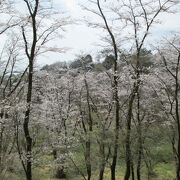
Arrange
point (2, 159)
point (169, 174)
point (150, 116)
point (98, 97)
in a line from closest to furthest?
point (2, 159), point (150, 116), point (98, 97), point (169, 174)

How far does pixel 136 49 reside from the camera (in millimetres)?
21828

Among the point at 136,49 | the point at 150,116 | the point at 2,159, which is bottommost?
the point at 2,159

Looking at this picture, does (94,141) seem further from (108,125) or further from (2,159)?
(2,159)

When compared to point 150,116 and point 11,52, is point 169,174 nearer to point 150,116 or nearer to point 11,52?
point 150,116

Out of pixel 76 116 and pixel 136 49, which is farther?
pixel 76 116

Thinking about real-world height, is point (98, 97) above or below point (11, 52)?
below

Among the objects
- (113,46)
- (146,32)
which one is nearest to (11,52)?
(113,46)

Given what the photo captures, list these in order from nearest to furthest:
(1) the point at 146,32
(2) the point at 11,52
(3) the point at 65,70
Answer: (1) the point at 146,32
(2) the point at 11,52
(3) the point at 65,70

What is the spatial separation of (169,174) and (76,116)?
10.4m

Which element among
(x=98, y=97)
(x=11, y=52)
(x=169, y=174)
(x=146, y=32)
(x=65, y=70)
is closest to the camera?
(x=146, y=32)

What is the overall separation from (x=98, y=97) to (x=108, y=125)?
7.87 m

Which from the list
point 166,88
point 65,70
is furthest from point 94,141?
point 65,70

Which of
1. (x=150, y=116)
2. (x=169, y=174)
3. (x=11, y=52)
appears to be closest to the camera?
(x=11, y=52)

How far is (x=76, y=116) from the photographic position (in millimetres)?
34781
